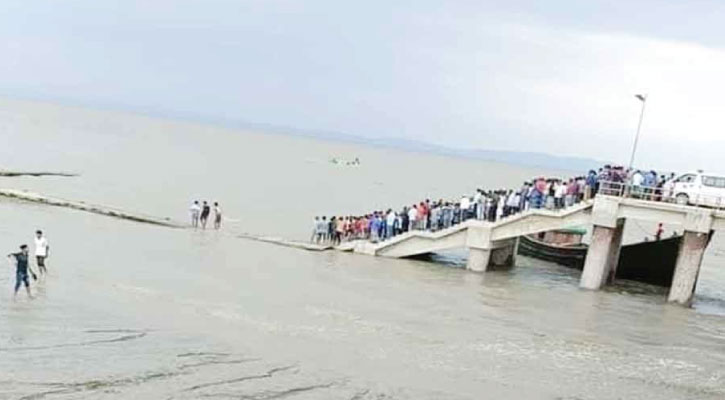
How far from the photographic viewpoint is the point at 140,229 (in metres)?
41.7

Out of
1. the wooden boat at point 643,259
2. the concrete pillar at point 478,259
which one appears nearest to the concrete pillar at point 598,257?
the concrete pillar at point 478,259

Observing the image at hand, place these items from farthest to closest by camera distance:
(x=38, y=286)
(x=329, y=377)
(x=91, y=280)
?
(x=91, y=280), (x=38, y=286), (x=329, y=377)

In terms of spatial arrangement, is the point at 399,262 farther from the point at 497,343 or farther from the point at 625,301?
the point at 497,343

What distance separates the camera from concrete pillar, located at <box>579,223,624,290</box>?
1325 inches

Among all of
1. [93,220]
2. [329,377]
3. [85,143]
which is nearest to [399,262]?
[93,220]

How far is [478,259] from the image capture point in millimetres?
36938

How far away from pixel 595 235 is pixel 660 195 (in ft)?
8.30

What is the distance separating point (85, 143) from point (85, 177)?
6139 centimetres

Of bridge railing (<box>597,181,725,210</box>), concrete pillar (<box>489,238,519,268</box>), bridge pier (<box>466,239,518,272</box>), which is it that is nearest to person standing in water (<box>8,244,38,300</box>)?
bridge pier (<box>466,239,518,272</box>)

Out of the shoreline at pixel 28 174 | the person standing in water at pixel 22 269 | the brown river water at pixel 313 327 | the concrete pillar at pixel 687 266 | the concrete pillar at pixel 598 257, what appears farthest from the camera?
the shoreline at pixel 28 174

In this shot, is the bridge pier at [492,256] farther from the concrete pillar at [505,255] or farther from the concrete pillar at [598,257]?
the concrete pillar at [598,257]

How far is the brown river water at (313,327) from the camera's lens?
17625 millimetres

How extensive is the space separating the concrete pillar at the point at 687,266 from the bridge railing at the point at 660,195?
1194 millimetres

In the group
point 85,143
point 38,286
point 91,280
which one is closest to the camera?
point 38,286
